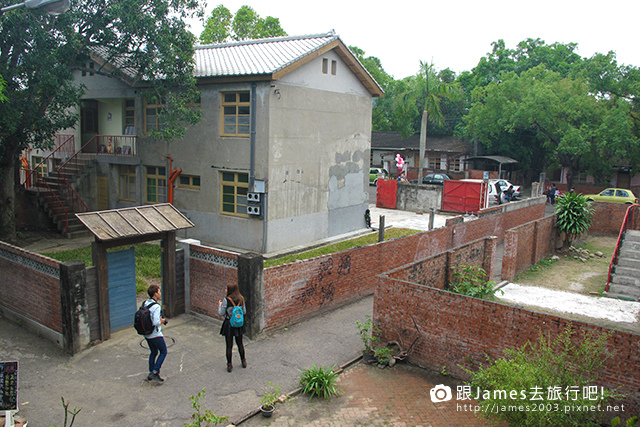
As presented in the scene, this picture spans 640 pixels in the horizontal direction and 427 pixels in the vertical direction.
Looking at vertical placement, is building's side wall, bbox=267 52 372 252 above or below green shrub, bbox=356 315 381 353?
above

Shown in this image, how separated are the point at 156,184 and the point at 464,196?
15.9m

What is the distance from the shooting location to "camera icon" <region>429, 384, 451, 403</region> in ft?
25.8

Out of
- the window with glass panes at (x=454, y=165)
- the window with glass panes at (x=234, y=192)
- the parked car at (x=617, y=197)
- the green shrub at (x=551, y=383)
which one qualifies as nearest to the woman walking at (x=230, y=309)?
the green shrub at (x=551, y=383)

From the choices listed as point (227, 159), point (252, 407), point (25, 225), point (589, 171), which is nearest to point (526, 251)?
point (227, 159)

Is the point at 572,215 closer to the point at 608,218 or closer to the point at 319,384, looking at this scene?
the point at 608,218

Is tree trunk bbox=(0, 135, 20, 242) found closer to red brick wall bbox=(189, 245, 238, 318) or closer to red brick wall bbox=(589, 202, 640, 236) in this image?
red brick wall bbox=(189, 245, 238, 318)

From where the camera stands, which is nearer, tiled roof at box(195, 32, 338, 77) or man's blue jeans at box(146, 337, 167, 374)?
man's blue jeans at box(146, 337, 167, 374)

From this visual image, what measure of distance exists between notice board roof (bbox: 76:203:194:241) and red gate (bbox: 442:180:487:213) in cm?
1906

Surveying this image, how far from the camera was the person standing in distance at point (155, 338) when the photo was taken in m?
7.95

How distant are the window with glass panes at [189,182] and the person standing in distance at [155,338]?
10815mm

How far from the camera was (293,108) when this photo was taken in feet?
57.4

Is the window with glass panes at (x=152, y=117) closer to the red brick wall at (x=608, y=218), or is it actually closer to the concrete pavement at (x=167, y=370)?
the concrete pavement at (x=167, y=370)

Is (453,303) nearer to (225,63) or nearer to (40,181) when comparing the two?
(225,63)

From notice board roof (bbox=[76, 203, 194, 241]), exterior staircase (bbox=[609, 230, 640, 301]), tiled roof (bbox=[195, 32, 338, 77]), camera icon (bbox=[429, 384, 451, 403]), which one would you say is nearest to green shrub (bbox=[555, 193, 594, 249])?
exterior staircase (bbox=[609, 230, 640, 301])
